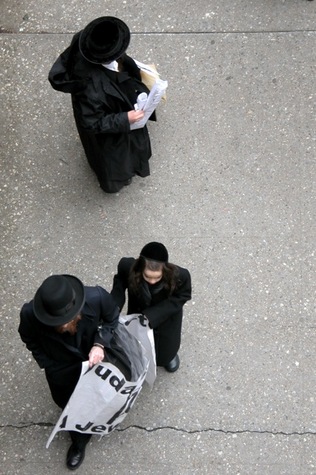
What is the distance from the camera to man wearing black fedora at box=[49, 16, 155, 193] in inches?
176

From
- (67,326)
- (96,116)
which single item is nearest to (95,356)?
(67,326)

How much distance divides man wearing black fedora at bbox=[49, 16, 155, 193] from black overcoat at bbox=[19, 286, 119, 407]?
55.4 inches

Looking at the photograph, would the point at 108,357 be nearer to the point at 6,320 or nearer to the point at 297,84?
the point at 6,320

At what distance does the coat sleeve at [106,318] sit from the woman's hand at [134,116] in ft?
4.59

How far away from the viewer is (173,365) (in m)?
4.77

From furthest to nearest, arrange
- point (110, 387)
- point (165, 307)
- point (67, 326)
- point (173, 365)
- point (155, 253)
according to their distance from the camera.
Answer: point (173, 365) < point (165, 307) < point (110, 387) < point (155, 253) < point (67, 326)

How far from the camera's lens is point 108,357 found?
3.98m

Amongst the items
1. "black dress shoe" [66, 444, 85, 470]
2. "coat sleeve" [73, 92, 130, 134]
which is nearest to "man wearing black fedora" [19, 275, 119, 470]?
"black dress shoe" [66, 444, 85, 470]

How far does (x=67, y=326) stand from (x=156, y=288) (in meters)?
0.60

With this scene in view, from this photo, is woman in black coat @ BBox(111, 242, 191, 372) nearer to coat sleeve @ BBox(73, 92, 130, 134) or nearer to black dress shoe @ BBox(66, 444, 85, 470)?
black dress shoe @ BBox(66, 444, 85, 470)

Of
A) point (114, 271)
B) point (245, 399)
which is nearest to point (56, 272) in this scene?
point (114, 271)

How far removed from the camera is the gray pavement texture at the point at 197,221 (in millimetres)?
4656

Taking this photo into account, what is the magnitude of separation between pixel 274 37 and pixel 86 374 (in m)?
3.51

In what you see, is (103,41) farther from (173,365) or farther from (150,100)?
(173,365)
